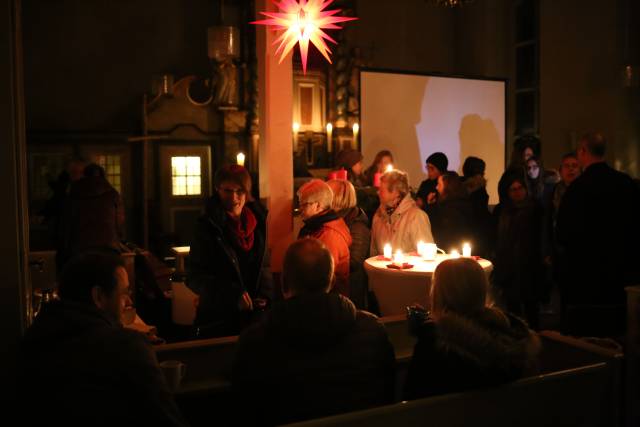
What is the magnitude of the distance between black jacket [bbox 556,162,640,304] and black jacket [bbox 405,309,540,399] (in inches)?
86.6

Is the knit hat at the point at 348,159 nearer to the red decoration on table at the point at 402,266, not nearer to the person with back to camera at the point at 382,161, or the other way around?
the person with back to camera at the point at 382,161

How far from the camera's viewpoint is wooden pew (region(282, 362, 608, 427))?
213 cm

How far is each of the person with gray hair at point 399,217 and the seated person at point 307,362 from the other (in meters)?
2.41

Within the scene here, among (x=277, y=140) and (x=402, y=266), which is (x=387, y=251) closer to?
(x=402, y=266)

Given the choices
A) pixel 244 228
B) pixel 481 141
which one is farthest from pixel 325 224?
pixel 481 141

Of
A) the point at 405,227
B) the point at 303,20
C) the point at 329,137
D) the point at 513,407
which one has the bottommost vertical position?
the point at 513,407

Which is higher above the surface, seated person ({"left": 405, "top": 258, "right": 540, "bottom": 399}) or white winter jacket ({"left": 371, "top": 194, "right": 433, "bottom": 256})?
white winter jacket ({"left": 371, "top": 194, "right": 433, "bottom": 256})

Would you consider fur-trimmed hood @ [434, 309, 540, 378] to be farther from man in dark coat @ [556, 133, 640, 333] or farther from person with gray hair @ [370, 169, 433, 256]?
person with gray hair @ [370, 169, 433, 256]

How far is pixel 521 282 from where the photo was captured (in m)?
5.56

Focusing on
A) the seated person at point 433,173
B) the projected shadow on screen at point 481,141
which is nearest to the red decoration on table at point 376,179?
the seated person at point 433,173

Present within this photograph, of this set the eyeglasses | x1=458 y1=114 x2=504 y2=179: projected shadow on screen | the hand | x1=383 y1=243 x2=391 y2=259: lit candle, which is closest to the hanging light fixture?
the eyeglasses

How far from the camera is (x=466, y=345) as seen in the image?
2281 millimetres

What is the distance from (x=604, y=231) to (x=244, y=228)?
2.36 m

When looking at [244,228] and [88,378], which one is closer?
[88,378]
